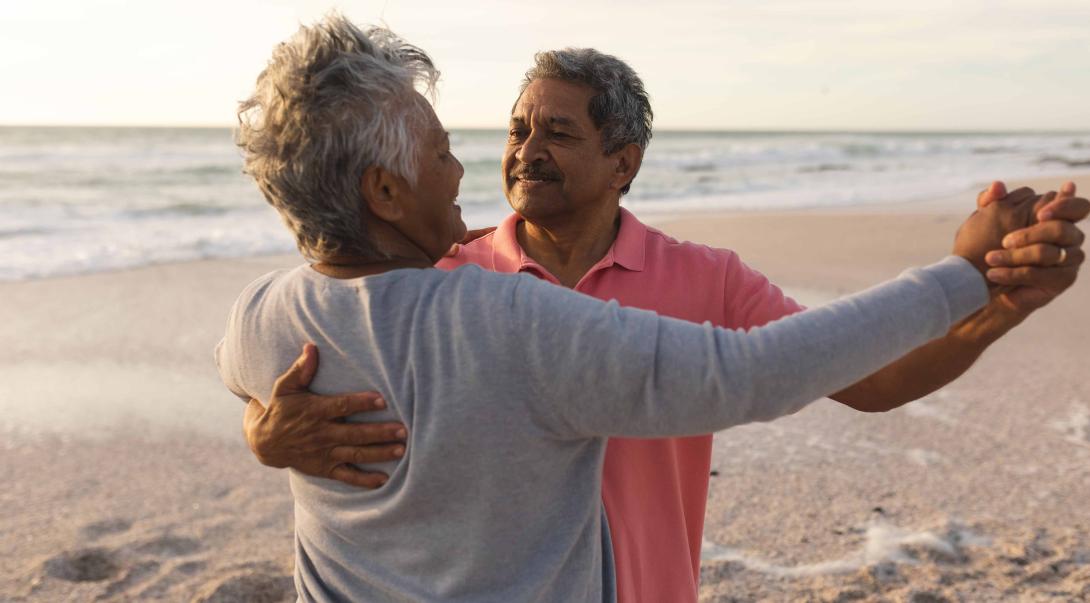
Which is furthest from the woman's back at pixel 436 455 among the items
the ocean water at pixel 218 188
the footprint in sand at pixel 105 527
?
the ocean water at pixel 218 188

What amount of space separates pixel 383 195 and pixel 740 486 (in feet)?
11.2

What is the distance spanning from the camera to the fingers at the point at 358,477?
1379mm

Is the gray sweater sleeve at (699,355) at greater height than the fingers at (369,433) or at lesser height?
greater

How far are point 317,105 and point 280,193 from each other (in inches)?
6.0

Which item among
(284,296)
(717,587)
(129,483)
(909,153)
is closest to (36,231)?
(129,483)

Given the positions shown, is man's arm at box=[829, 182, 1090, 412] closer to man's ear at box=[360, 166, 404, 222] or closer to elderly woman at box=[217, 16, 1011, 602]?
elderly woman at box=[217, 16, 1011, 602]

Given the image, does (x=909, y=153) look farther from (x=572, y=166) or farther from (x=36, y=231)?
(x=572, y=166)

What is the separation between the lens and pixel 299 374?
1.39 metres

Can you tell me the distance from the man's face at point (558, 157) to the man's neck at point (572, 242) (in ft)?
0.12

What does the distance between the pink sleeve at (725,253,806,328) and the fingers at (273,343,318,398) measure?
3.41 feet

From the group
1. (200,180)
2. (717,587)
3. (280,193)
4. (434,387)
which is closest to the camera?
(434,387)

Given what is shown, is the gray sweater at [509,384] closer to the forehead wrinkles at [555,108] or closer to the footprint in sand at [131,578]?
the forehead wrinkles at [555,108]

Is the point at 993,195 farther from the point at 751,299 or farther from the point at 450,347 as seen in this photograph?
the point at 450,347

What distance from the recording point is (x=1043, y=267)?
1.36 metres
